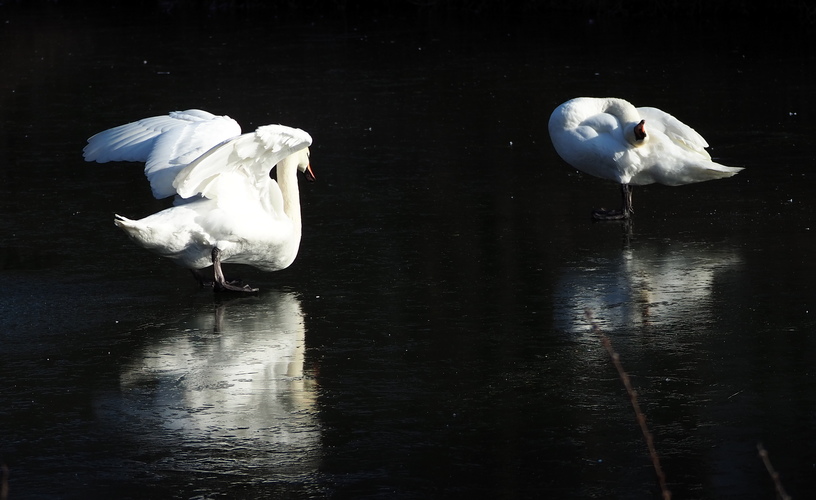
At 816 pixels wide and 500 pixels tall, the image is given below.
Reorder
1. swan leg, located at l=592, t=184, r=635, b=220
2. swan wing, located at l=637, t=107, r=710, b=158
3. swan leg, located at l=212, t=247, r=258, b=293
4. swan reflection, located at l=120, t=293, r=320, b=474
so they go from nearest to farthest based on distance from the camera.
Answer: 1. swan reflection, located at l=120, t=293, r=320, b=474
2. swan leg, located at l=212, t=247, r=258, b=293
3. swan leg, located at l=592, t=184, r=635, b=220
4. swan wing, located at l=637, t=107, r=710, b=158

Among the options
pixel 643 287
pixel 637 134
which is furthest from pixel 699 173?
pixel 643 287

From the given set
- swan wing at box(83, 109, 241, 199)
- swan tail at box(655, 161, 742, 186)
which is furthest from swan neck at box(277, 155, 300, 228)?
swan tail at box(655, 161, 742, 186)

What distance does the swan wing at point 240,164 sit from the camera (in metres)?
6.80

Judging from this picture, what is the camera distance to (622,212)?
367 inches

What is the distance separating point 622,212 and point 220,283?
3378 millimetres

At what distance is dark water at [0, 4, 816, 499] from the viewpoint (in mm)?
4902

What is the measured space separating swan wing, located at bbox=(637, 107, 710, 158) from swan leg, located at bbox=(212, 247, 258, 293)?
3788 millimetres

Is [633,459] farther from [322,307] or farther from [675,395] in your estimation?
[322,307]

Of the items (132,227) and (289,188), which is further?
(289,188)

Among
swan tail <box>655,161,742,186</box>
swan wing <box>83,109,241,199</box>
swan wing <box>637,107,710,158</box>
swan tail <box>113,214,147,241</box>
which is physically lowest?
swan tail <box>655,161,742,186</box>

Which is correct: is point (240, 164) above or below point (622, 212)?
above

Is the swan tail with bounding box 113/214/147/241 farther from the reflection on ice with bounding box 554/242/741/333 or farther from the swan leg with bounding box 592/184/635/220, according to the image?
the swan leg with bounding box 592/184/635/220

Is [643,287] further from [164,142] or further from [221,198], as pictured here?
[164,142]

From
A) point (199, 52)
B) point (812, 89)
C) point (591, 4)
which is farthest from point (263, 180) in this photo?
point (591, 4)
